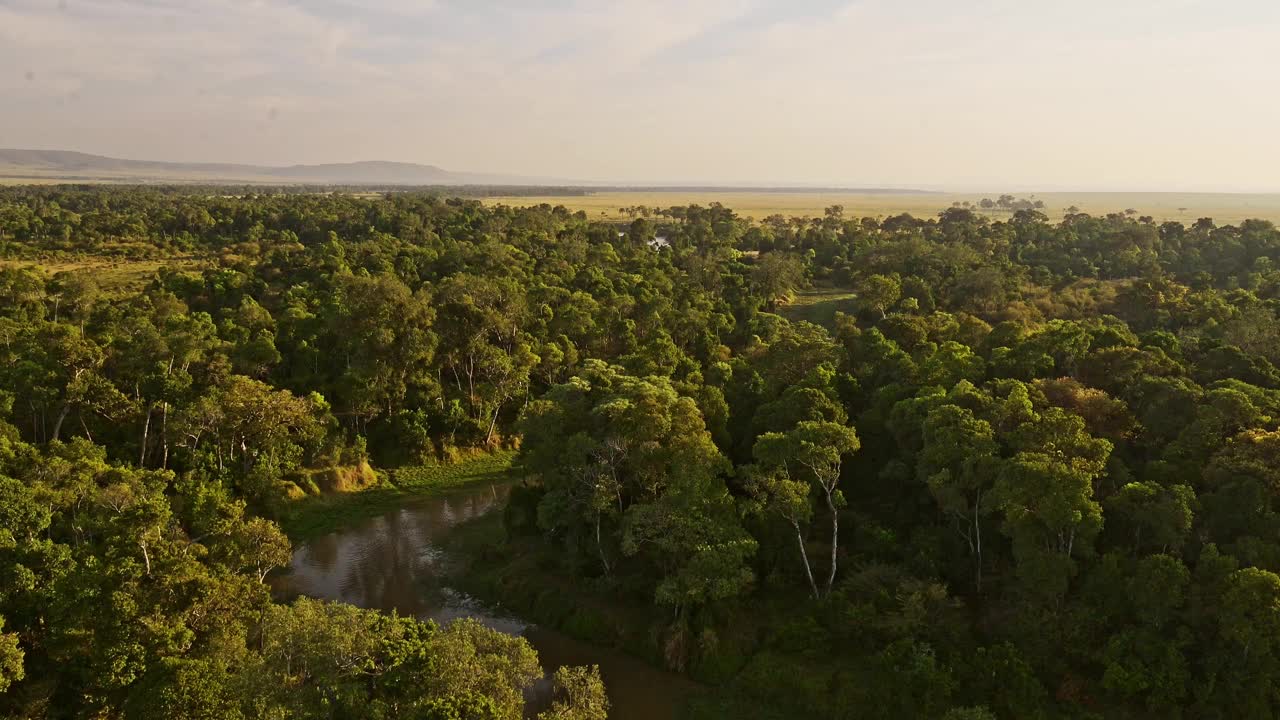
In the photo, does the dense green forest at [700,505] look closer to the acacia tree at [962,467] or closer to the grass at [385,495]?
the acacia tree at [962,467]

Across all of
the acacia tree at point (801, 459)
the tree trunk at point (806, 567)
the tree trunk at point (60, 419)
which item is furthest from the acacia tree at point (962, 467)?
the tree trunk at point (60, 419)

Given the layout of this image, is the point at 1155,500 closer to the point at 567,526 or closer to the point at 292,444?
the point at 567,526

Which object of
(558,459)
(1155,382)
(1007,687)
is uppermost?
(1155,382)

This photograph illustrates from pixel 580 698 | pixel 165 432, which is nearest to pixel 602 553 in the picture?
pixel 580 698

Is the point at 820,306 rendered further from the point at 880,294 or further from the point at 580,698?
the point at 580,698

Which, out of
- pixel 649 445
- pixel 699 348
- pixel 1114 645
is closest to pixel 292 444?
pixel 649 445

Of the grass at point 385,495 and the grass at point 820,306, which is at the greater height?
the grass at point 820,306
